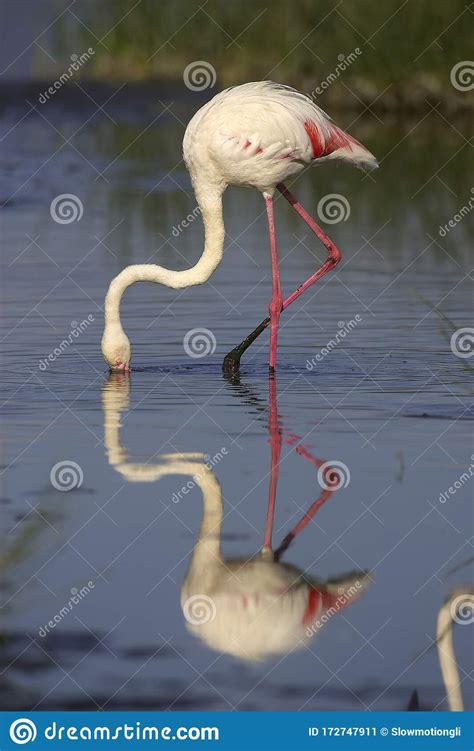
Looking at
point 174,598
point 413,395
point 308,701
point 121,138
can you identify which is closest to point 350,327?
point 413,395

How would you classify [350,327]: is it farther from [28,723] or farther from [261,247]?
[28,723]

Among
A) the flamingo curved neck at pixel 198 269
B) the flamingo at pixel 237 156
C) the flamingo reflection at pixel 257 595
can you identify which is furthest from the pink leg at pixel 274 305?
the flamingo reflection at pixel 257 595

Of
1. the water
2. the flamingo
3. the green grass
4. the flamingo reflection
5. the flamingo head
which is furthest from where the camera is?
the green grass

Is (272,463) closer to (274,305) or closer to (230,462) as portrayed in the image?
(230,462)

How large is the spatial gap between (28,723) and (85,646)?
519 millimetres

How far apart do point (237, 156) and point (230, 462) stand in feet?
9.77

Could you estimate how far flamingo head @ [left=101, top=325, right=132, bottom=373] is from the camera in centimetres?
921

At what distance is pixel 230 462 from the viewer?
704 centimetres

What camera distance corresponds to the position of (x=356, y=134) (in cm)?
2617

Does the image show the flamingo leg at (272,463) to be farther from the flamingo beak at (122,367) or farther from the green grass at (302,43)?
the green grass at (302,43)

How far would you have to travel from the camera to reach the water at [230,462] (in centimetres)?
479

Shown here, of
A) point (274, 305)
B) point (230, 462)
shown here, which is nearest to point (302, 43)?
point (274, 305)

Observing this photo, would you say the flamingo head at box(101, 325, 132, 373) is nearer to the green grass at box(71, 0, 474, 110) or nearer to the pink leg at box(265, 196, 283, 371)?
the pink leg at box(265, 196, 283, 371)

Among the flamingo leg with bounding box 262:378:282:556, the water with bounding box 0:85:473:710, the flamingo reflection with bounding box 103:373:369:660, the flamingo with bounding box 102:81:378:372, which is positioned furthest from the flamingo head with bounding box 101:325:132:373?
the flamingo reflection with bounding box 103:373:369:660
